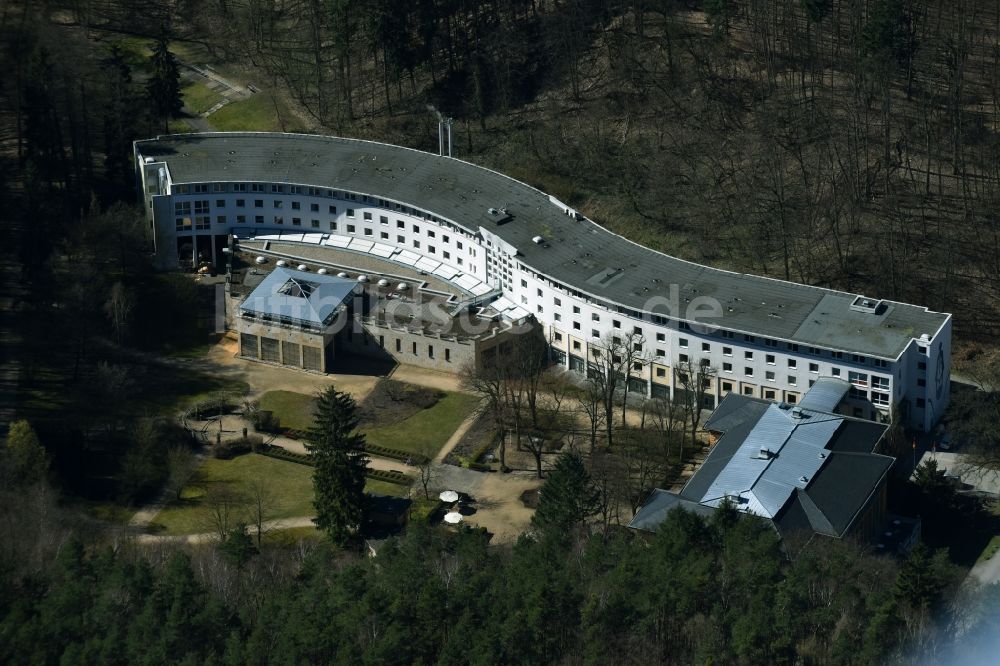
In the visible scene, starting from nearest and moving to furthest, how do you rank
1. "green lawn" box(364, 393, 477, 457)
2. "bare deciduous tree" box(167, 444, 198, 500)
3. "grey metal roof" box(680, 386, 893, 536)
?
"grey metal roof" box(680, 386, 893, 536) < "bare deciduous tree" box(167, 444, 198, 500) < "green lawn" box(364, 393, 477, 457)

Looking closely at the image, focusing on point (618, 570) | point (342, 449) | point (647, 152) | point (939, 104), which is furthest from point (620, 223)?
point (618, 570)

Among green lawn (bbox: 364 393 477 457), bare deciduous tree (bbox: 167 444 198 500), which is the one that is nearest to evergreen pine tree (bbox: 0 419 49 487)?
bare deciduous tree (bbox: 167 444 198 500)

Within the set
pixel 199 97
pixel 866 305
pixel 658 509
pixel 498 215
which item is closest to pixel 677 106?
pixel 498 215

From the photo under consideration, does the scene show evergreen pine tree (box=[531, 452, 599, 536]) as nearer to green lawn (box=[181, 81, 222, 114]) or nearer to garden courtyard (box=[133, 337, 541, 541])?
garden courtyard (box=[133, 337, 541, 541])

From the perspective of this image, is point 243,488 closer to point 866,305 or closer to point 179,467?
point 179,467

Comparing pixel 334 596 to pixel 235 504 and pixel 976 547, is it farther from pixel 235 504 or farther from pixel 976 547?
pixel 976 547

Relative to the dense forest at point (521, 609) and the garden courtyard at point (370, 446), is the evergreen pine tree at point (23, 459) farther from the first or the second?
the dense forest at point (521, 609)
